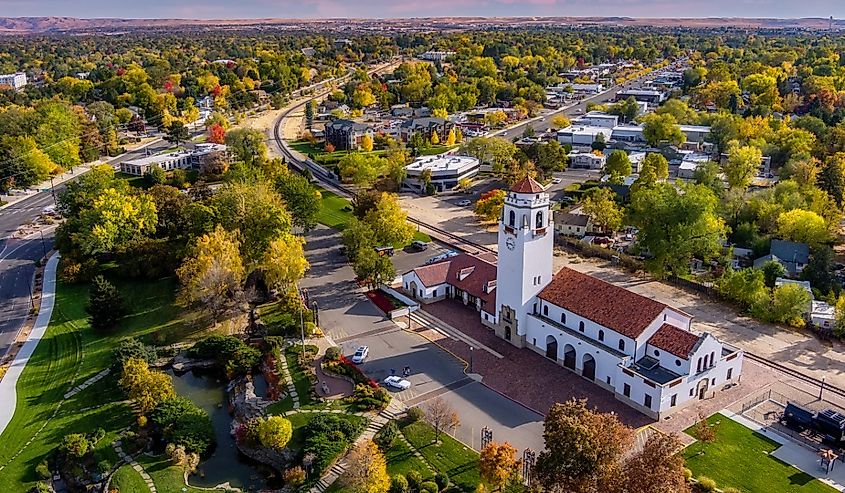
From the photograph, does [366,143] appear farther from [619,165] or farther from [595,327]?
[595,327]

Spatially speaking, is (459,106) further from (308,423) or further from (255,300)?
(308,423)

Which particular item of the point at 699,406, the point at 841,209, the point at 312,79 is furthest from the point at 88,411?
the point at 312,79

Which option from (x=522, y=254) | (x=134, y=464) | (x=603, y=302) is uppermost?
(x=522, y=254)

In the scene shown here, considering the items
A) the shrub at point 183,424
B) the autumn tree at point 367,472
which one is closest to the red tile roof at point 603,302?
the autumn tree at point 367,472

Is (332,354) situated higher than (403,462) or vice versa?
(332,354)

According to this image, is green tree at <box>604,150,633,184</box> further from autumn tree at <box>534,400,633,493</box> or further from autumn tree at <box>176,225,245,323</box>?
autumn tree at <box>534,400,633,493</box>

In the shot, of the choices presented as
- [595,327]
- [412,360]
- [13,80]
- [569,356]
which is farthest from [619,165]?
[13,80]

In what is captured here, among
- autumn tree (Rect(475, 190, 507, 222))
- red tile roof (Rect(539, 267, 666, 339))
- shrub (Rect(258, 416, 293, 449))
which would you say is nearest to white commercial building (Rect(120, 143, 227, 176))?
autumn tree (Rect(475, 190, 507, 222))
